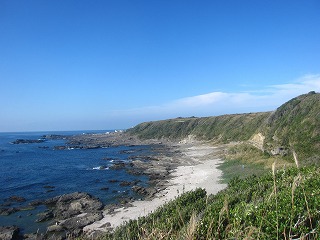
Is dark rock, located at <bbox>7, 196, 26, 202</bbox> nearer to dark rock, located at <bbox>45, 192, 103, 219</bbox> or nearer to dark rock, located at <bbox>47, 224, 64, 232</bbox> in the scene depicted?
dark rock, located at <bbox>45, 192, 103, 219</bbox>

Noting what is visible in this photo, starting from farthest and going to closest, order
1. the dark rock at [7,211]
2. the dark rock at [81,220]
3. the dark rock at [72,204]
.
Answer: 1. the dark rock at [7,211]
2. the dark rock at [72,204]
3. the dark rock at [81,220]

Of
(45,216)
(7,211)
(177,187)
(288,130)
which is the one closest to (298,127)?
(288,130)

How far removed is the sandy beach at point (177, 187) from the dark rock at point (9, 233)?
5.99 metres

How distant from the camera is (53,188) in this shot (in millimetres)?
41062

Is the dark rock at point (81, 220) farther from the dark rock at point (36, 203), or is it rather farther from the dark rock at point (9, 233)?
the dark rock at point (36, 203)

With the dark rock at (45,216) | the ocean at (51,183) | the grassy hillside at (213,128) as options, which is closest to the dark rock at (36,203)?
the ocean at (51,183)

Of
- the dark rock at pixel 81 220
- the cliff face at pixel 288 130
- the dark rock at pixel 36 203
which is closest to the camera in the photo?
the dark rock at pixel 81 220

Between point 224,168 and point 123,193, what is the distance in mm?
18528

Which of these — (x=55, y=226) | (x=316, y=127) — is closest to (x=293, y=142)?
(x=316, y=127)

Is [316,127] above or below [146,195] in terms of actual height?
above

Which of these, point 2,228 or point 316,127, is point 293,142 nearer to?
point 316,127

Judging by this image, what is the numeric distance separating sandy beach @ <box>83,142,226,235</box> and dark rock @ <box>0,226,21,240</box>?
236 inches

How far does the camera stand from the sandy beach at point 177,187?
88.0 feet

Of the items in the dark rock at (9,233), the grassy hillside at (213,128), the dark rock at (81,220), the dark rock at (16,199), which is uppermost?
→ the grassy hillside at (213,128)
